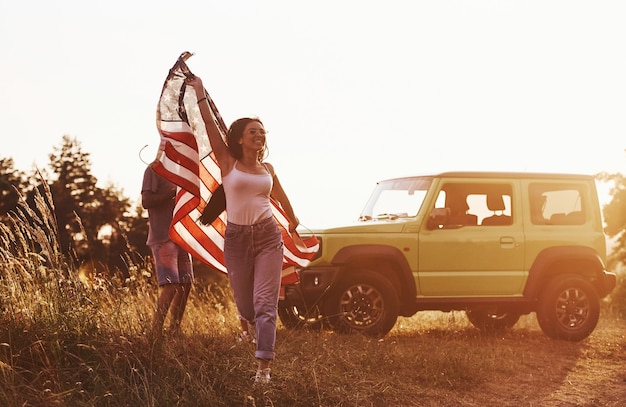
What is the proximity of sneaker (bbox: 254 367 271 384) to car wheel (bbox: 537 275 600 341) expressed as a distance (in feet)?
18.8

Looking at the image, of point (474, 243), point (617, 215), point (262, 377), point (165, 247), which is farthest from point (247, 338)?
point (617, 215)

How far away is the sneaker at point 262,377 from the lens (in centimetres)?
623

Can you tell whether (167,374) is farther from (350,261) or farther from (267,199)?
(350,261)

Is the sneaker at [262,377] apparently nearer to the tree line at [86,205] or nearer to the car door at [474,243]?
the car door at [474,243]

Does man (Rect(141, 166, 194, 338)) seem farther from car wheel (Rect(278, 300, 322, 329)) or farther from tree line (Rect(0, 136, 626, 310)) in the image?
tree line (Rect(0, 136, 626, 310))

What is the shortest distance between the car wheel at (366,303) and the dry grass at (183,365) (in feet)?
3.26

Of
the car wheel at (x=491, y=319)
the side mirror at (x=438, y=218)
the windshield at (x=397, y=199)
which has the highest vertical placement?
the windshield at (x=397, y=199)

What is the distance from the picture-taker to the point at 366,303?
1034 centimetres

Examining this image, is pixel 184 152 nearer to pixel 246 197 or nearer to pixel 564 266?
pixel 246 197

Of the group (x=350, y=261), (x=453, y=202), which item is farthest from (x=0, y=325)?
(x=453, y=202)

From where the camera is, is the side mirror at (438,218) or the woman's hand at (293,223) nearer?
the woman's hand at (293,223)

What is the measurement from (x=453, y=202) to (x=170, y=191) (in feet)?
12.8

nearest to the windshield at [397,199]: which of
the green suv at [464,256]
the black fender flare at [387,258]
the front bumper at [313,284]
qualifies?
the green suv at [464,256]

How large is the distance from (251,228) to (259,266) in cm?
27
